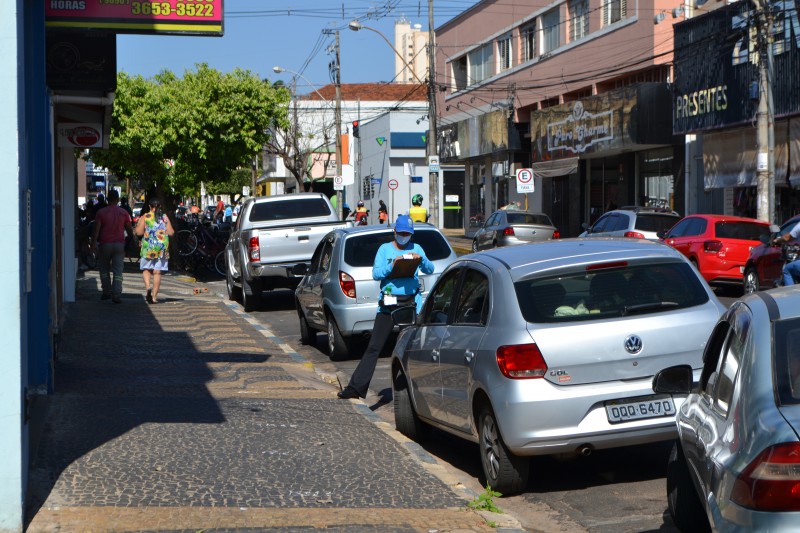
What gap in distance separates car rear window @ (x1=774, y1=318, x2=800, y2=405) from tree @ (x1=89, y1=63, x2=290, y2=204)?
24.8 metres

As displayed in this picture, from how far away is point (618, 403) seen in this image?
689cm

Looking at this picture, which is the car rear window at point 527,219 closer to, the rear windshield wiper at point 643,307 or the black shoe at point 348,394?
the black shoe at point 348,394

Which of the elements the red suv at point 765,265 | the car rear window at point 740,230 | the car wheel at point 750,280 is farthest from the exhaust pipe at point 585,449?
the car rear window at point 740,230

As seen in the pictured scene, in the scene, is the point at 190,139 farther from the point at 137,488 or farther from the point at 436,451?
the point at 137,488

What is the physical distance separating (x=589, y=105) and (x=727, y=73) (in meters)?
8.31

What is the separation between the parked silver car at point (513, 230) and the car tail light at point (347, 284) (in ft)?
55.8

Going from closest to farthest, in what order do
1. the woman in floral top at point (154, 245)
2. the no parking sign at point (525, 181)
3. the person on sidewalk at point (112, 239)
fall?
the person on sidewalk at point (112, 239)
the woman in floral top at point (154, 245)
the no parking sign at point (525, 181)

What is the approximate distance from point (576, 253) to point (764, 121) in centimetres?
1831

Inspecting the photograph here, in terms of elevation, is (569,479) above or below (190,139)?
below

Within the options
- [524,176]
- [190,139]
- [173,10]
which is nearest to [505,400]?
[173,10]

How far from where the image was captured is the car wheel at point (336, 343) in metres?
13.7

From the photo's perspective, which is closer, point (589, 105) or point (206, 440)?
point (206, 440)

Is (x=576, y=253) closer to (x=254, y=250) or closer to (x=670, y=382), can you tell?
(x=670, y=382)

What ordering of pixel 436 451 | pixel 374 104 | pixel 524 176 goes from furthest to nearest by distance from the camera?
pixel 374 104, pixel 524 176, pixel 436 451
